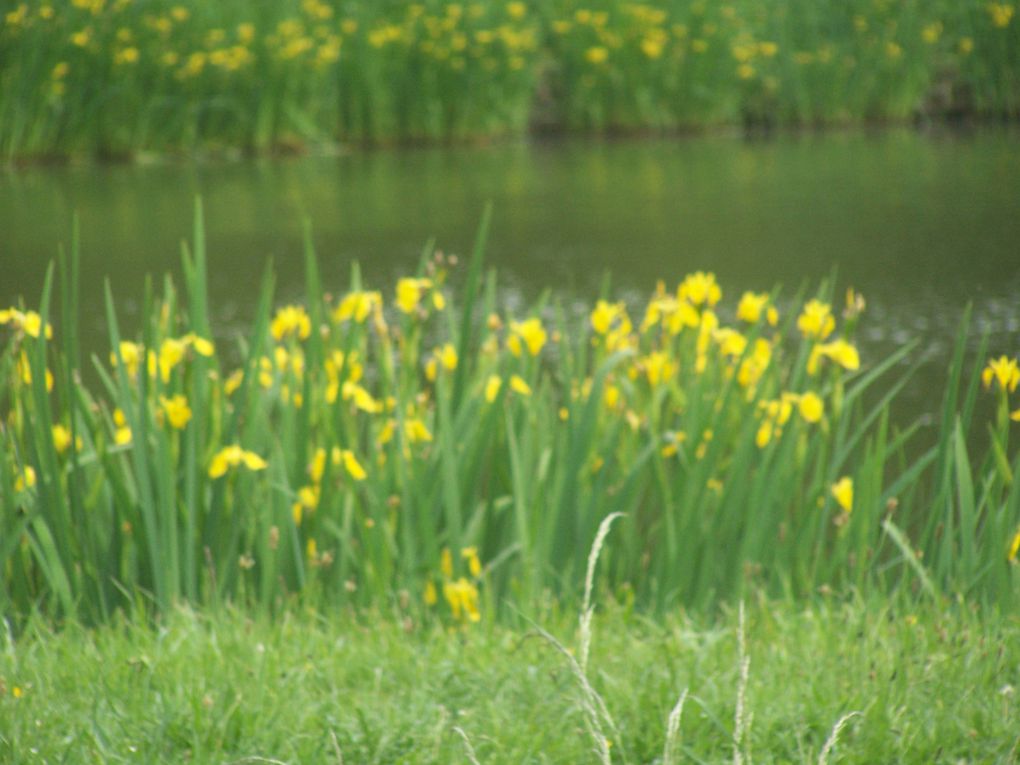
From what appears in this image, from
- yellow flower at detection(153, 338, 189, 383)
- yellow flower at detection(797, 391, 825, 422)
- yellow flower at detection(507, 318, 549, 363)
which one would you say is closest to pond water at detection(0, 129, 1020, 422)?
yellow flower at detection(797, 391, 825, 422)

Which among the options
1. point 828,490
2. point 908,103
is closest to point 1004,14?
point 908,103

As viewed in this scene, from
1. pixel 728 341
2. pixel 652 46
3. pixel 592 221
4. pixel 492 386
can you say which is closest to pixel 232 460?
pixel 492 386

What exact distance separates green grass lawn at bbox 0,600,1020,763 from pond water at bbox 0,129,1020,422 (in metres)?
1.89

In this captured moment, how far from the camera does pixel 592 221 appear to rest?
22.6ft

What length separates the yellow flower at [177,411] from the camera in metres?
2.35

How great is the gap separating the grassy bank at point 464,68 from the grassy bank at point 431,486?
6.26 metres

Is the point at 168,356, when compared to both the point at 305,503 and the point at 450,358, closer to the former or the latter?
the point at 305,503

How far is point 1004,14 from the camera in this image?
36.3ft

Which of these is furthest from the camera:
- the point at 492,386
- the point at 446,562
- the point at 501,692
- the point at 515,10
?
the point at 515,10

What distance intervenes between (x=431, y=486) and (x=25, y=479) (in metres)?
0.63

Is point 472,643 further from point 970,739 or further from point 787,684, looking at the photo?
point 970,739

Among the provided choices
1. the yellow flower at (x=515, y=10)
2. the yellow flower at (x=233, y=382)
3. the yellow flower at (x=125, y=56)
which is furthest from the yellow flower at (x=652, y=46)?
the yellow flower at (x=233, y=382)

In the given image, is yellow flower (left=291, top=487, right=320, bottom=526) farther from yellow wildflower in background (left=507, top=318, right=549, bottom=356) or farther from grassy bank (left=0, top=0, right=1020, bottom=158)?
grassy bank (left=0, top=0, right=1020, bottom=158)

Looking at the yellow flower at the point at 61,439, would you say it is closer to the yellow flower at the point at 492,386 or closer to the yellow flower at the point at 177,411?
the yellow flower at the point at 177,411
